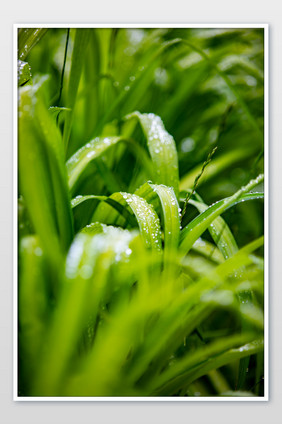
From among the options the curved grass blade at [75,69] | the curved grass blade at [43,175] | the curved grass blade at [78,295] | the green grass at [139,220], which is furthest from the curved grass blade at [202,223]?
the curved grass blade at [75,69]

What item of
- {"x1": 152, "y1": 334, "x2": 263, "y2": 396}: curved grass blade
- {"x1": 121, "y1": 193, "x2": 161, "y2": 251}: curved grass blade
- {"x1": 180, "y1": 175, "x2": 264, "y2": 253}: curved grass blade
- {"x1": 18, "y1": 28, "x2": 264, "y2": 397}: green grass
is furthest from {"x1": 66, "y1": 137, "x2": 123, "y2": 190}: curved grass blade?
{"x1": 152, "y1": 334, "x2": 263, "y2": 396}: curved grass blade

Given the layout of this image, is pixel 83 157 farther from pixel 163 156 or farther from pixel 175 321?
pixel 175 321

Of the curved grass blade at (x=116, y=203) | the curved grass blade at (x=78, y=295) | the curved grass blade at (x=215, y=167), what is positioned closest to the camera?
the curved grass blade at (x=78, y=295)

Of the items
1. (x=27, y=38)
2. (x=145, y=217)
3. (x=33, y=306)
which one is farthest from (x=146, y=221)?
(x=27, y=38)

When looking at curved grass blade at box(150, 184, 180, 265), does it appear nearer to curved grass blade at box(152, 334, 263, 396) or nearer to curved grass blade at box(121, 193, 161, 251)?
curved grass blade at box(121, 193, 161, 251)

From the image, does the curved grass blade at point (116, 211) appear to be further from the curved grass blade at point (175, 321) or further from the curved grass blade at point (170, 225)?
the curved grass blade at point (175, 321)

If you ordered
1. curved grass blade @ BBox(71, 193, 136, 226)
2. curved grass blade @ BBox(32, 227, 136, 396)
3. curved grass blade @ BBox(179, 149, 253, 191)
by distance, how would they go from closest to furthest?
curved grass blade @ BBox(32, 227, 136, 396) → curved grass blade @ BBox(71, 193, 136, 226) → curved grass blade @ BBox(179, 149, 253, 191)

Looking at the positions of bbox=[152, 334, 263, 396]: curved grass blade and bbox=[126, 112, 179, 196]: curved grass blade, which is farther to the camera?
bbox=[126, 112, 179, 196]: curved grass blade
